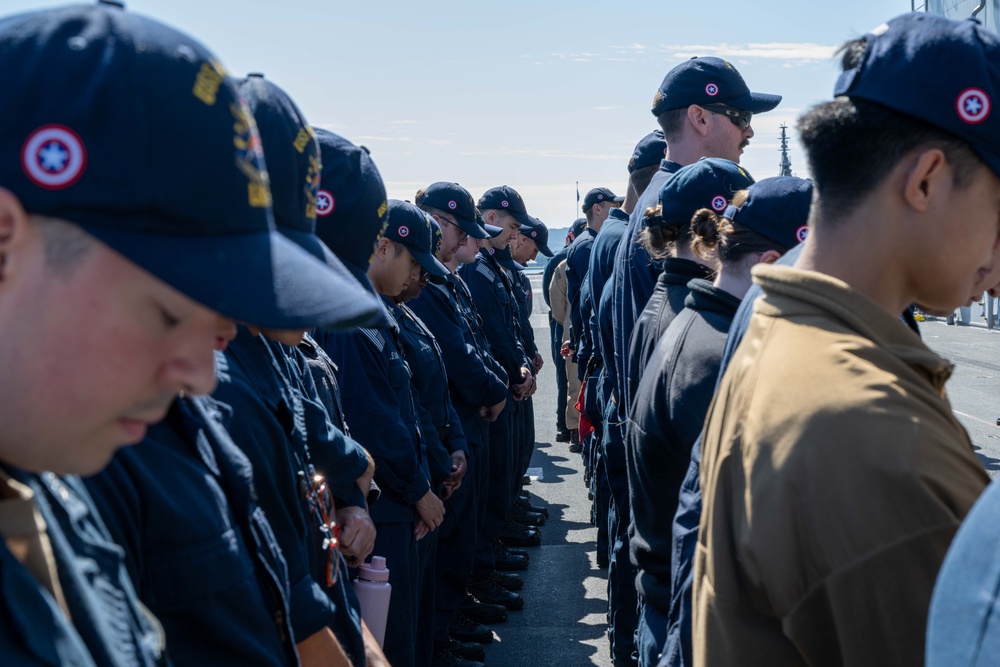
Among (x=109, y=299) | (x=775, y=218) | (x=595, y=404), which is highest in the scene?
(x=109, y=299)

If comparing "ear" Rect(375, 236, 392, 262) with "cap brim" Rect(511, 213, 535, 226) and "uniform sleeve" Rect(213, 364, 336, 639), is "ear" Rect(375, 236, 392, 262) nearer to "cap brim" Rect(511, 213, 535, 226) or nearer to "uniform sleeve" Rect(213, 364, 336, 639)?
"uniform sleeve" Rect(213, 364, 336, 639)

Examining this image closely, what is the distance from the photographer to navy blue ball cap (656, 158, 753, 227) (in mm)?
3744

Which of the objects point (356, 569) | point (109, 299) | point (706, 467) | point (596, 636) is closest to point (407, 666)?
point (356, 569)

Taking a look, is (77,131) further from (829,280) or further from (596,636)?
(596,636)

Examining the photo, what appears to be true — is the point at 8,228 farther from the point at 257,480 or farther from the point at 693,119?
the point at 693,119

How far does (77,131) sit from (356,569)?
2.36 m

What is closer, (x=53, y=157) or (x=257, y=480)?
(x=53, y=157)

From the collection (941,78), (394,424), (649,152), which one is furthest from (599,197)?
(941,78)

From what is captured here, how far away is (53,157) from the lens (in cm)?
110

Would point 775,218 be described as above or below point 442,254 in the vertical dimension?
above

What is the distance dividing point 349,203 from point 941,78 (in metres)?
1.69

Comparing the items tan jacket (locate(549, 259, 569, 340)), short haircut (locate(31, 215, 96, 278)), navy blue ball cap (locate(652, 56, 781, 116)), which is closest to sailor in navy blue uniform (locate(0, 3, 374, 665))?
short haircut (locate(31, 215, 96, 278))

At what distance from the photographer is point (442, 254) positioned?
7.36 meters

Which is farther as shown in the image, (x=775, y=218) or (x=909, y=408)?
(x=775, y=218)
